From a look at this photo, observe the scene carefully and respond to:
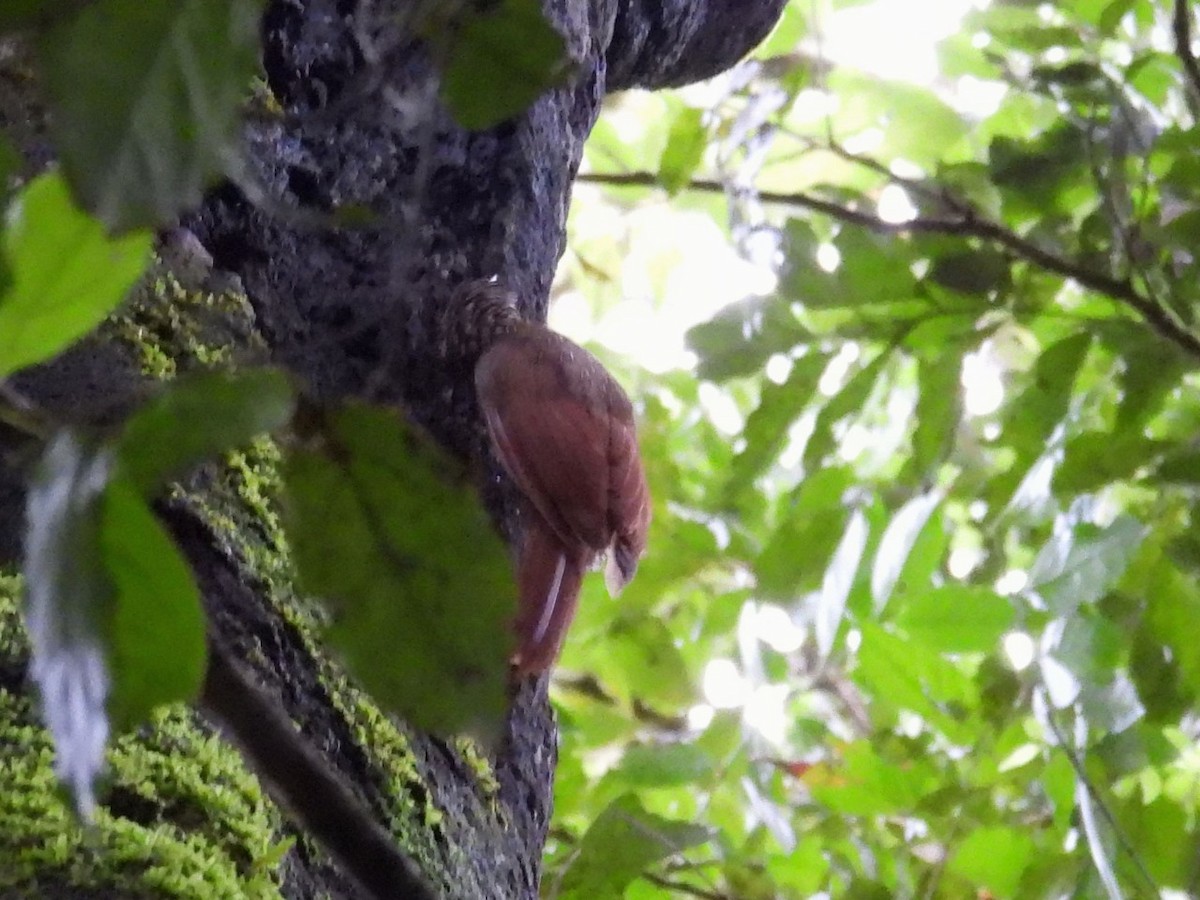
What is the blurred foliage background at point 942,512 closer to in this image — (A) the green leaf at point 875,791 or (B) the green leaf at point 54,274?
(A) the green leaf at point 875,791

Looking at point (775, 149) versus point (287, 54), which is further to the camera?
point (775, 149)

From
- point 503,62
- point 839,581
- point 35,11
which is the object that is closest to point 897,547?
point 839,581

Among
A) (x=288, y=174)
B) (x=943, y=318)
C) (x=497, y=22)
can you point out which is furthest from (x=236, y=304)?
(x=943, y=318)

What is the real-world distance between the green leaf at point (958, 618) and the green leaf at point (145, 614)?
108 centimetres

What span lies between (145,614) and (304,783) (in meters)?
0.07

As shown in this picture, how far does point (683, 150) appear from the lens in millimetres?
1454

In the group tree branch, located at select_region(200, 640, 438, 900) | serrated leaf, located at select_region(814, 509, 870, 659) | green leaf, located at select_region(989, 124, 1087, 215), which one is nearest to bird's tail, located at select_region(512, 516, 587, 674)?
serrated leaf, located at select_region(814, 509, 870, 659)

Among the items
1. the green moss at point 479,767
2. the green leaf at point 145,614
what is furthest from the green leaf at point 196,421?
the green moss at point 479,767

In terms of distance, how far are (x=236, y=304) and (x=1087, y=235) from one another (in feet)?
3.01

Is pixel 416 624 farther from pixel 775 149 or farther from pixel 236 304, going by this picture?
pixel 775 149

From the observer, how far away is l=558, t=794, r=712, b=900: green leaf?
1012 millimetres

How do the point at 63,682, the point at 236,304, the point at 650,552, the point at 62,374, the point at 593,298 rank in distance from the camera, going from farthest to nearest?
1. the point at 593,298
2. the point at 650,552
3. the point at 236,304
4. the point at 62,374
5. the point at 63,682

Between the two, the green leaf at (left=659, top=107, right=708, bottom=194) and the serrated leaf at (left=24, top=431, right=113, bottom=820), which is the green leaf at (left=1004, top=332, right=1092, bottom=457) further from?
the serrated leaf at (left=24, top=431, right=113, bottom=820)

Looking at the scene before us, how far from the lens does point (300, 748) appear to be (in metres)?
0.33
